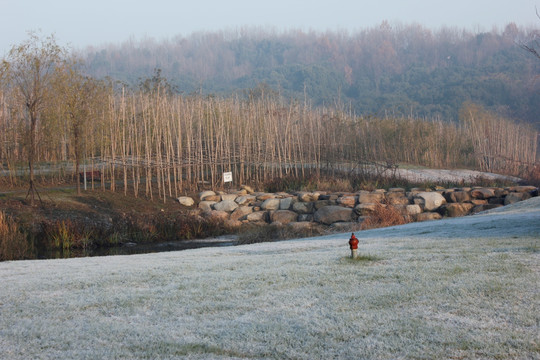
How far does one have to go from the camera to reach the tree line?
14.9m

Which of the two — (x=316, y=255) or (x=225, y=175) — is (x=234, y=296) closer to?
(x=316, y=255)

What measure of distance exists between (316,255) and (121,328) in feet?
11.5

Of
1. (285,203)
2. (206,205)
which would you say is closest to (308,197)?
(285,203)

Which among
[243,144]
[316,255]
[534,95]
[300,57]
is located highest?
[300,57]

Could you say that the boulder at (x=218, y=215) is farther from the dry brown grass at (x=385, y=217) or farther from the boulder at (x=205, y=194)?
the dry brown grass at (x=385, y=217)

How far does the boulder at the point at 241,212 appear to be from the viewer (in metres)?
15.9

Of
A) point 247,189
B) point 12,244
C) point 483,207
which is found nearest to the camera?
point 12,244

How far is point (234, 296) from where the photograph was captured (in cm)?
507

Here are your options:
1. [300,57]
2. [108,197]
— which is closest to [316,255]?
[108,197]

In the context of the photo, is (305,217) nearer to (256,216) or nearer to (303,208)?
(303,208)

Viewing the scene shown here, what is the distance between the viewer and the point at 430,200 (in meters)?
15.6

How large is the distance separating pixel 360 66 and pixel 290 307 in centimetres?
6987

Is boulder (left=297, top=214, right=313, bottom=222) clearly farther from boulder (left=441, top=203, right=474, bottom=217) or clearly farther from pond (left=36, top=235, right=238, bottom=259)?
boulder (left=441, top=203, right=474, bottom=217)

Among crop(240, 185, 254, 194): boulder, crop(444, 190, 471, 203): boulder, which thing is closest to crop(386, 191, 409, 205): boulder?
crop(444, 190, 471, 203): boulder
